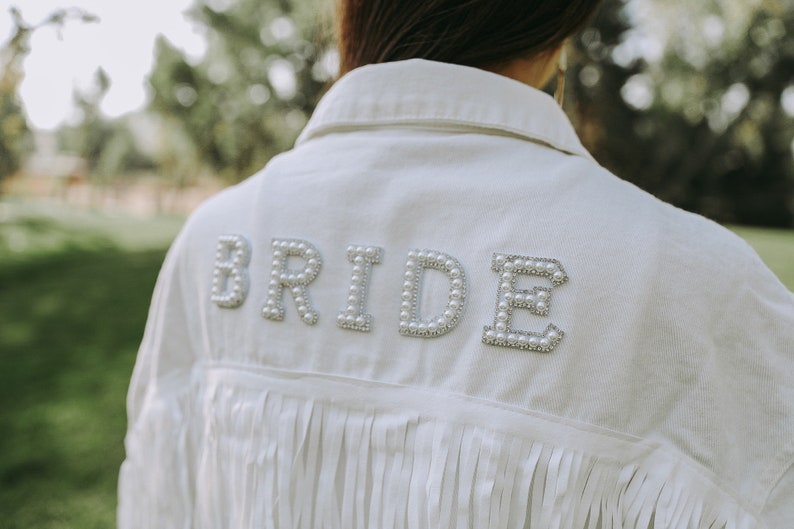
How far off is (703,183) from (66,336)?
67.4ft

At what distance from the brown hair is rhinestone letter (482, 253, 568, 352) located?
0.31m

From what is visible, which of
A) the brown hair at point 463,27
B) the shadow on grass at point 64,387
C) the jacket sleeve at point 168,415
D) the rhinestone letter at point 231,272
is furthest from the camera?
the shadow on grass at point 64,387

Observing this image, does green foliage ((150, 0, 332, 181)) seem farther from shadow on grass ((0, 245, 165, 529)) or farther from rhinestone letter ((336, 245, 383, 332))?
rhinestone letter ((336, 245, 383, 332))

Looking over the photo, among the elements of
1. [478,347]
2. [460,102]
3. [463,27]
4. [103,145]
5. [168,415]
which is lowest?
[103,145]

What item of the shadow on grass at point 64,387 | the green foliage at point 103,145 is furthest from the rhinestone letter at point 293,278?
the green foliage at point 103,145

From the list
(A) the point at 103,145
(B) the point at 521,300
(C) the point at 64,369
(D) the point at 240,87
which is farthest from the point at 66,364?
(A) the point at 103,145

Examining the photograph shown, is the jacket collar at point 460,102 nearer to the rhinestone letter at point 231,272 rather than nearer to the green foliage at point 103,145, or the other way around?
the rhinestone letter at point 231,272

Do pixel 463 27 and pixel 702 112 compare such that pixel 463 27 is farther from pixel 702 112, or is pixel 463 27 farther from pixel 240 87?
pixel 702 112

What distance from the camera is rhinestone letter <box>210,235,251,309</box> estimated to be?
3.35 ft

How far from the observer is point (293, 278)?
968mm

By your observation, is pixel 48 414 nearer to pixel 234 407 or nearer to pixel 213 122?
pixel 234 407

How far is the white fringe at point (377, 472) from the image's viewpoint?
81 centimetres

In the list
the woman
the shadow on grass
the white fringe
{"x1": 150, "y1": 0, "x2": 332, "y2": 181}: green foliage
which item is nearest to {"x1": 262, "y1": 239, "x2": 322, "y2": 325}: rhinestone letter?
the woman

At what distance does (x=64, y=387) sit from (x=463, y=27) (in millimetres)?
5026
